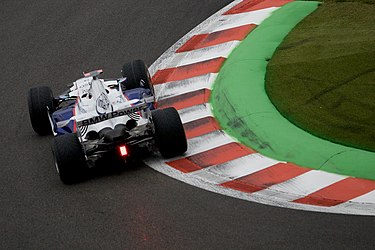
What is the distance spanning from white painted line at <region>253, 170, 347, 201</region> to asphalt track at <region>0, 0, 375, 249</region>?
488 mm

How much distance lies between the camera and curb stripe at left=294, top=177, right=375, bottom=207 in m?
12.2

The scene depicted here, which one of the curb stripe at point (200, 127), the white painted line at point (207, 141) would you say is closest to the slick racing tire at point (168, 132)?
the white painted line at point (207, 141)

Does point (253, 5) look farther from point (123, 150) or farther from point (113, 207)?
point (113, 207)

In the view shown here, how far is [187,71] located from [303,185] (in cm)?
539

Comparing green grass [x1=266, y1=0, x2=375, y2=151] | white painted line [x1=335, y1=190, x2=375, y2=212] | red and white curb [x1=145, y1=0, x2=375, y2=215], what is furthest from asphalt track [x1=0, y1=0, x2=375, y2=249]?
green grass [x1=266, y1=0, x2=375, y2=151]

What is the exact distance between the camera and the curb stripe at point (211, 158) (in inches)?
542

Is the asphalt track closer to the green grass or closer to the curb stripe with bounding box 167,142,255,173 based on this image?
the curb stripe with bounding box 167,142,255,173

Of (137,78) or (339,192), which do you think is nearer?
(339,192)

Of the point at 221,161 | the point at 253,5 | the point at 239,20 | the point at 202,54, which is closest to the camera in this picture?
the point at 221,161

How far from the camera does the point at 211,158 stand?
13.9 meters

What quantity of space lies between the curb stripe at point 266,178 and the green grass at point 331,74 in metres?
0.88

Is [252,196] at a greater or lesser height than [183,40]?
lesser

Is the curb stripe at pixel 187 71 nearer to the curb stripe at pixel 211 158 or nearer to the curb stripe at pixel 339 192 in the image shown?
the curb stripe at pixel 211 158

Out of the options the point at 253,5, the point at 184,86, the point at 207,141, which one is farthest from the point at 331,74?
the point at 253,5
